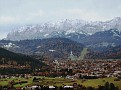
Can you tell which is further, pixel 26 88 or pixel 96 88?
pixel 26 88

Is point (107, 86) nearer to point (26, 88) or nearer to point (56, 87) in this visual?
point (56, 87)

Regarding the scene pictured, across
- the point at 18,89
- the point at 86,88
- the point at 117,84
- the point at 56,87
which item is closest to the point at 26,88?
the point at 18,89

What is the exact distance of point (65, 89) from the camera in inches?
6924

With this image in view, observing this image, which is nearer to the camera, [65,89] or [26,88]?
[65,89]

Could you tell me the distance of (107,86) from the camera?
178 m

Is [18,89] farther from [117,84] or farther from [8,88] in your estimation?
[117,84]

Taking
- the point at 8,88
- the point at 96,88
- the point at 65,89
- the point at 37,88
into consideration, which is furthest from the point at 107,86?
the point at 8,88

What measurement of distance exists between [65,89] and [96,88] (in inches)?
561

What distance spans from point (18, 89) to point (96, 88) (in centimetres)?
3837

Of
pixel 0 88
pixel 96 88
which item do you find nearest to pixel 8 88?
pixel 0 88

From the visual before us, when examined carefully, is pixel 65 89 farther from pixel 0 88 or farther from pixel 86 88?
pixel 0 88

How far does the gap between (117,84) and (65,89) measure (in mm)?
28444

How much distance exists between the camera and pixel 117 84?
616 ft

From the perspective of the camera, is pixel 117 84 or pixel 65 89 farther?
pixel 117 84
